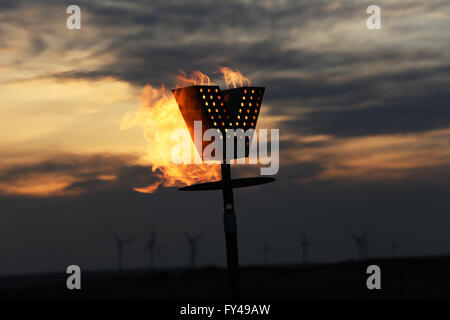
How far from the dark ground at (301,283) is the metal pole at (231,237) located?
6113 cm

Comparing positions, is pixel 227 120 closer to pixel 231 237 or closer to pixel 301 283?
pixel 231 237

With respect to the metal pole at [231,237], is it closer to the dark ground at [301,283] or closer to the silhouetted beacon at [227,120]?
the silhouetted beacon at [227,120]

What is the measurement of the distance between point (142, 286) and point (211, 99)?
317ft

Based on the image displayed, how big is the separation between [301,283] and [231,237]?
81708 millimetres

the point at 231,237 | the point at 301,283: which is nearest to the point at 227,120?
the point at 231,237

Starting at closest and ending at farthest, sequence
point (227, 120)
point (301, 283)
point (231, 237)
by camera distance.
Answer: point (231, 237) < point (227, 120) < point (301, 283)

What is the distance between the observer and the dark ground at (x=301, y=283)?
96306 mm

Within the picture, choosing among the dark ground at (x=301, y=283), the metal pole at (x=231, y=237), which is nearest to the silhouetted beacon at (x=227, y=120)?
the metal pole at (x=231, y=237)

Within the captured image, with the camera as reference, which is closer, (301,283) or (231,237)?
(231,237)

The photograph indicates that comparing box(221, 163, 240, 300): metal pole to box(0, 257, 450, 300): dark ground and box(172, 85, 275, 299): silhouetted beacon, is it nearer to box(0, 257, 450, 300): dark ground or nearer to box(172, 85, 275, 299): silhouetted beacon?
box(172, 85, 275, 299): silhouetted beacon

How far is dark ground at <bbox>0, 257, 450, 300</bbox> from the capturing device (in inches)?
3792

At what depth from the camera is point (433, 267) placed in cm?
10306

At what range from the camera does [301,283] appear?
106938 mm
